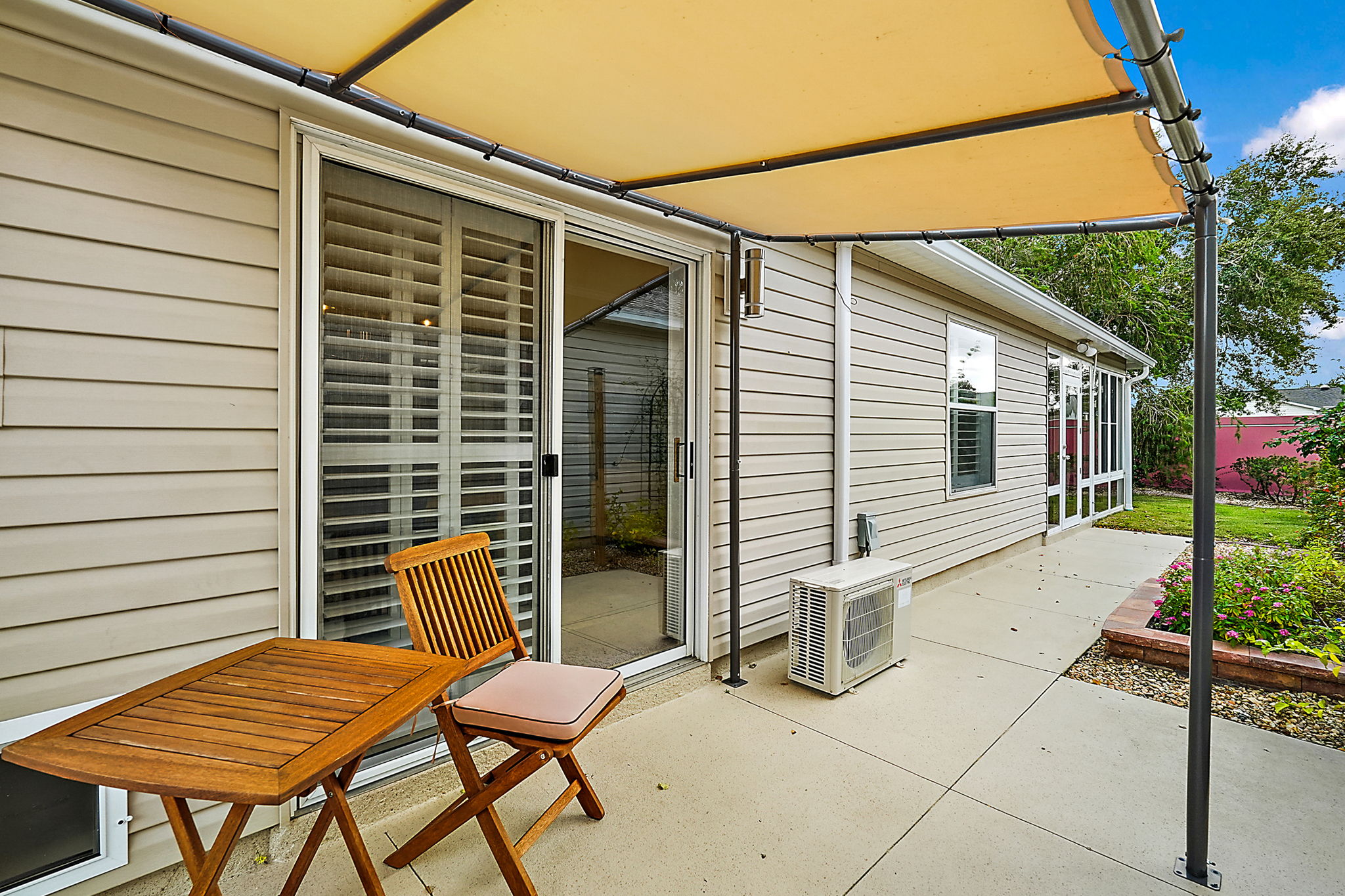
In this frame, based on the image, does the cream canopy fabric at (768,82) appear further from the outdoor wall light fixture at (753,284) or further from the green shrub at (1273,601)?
the green shrub at (1273,601)

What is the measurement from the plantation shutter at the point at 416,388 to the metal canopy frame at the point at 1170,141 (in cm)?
36

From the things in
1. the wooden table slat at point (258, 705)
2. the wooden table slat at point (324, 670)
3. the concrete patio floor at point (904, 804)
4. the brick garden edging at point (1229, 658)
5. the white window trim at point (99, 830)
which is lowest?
the concrete patio floor at point (904, 804)

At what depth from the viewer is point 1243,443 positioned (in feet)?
43.9

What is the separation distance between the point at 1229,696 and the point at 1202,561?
2082 mm

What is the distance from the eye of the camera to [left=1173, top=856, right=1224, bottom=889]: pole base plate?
182 centimetres

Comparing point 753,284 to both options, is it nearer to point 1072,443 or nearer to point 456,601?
point 456,601

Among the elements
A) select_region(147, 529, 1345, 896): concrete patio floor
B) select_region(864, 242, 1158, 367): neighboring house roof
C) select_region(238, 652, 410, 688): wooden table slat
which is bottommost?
select_region(147, 529, 1345, 896): concrete patio floor

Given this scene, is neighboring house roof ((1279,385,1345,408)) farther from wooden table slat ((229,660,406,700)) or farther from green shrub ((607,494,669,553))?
wooden table slat ((229,660,406,700))

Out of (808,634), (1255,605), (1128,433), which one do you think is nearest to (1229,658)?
(1255,605)

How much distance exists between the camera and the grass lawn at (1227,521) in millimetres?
8172

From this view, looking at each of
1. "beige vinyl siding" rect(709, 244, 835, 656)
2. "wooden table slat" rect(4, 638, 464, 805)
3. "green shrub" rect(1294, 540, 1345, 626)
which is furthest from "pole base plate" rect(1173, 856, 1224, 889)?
"green shrub" rect(1294, 540, 1345, 626)

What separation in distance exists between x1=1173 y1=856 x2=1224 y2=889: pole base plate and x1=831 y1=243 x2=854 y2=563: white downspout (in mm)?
2352

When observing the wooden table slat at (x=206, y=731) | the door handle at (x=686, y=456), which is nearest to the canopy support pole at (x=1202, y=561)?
the door handle at (x=686, y=456)

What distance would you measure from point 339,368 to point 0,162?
91 cm
